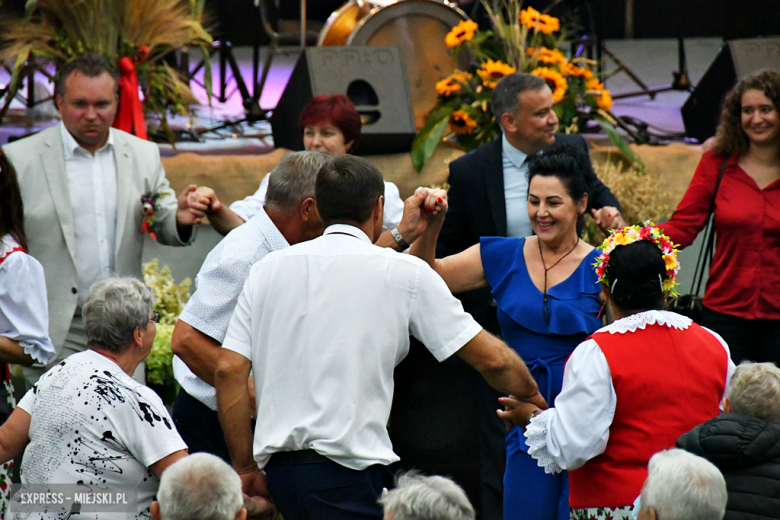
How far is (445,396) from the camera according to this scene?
162 inches

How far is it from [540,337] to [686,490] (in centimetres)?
123

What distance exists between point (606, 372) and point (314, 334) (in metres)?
0.78

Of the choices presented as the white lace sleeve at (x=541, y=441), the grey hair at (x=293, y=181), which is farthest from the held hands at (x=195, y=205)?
the white lace sleeve at (x=541, y=441)

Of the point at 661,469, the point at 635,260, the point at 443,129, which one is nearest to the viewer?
the point at 661,469

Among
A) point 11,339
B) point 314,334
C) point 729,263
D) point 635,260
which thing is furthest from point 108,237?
point 729,263

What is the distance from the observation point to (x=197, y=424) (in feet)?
10.8

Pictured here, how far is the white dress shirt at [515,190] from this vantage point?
4.05 metres

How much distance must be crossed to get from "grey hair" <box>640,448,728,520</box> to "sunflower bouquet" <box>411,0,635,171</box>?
327cm

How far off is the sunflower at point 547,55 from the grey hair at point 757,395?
9.90ft

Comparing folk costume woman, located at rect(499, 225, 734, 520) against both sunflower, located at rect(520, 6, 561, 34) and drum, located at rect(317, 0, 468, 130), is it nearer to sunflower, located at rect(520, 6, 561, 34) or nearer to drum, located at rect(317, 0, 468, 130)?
sunflower, located at rect(520, 6, 561, 34)

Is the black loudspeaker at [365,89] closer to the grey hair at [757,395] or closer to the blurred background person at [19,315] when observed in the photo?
the blurred background person at [19,315]

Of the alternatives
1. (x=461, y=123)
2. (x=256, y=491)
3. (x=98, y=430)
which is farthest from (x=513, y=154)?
(x=98, y=430)

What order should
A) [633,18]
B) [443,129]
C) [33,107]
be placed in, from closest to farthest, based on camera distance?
[443,129]
[33,107]
[633,18]

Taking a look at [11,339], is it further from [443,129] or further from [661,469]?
[443,129]
